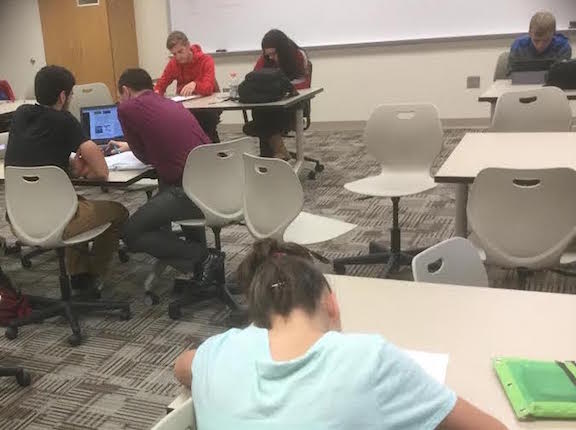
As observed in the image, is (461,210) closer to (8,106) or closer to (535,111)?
(535,111)

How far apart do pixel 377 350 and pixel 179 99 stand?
14.4 ft

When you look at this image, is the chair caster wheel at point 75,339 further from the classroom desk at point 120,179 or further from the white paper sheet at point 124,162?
the white paper sheet at point 124,162

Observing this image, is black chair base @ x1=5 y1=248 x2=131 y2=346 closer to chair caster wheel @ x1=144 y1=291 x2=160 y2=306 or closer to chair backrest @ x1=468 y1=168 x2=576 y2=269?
Result: chair caster wheel @ x1=144 y1=291 x2=160 y2=306

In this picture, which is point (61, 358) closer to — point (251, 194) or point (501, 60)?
point (251, 194)

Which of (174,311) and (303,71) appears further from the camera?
(303,71)

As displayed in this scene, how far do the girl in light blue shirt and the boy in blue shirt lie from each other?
14.1 feet

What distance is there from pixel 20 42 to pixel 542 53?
20.9 feet

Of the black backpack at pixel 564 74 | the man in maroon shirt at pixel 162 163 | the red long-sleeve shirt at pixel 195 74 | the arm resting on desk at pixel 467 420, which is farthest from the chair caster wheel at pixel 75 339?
→ the black backpack at pixel 564 74

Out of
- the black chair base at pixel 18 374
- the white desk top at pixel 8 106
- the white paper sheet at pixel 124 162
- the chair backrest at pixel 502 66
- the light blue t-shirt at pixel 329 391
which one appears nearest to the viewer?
the light blue t-shirt at pixel 329 391

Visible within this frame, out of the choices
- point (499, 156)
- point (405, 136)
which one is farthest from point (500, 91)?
point (499, 156)

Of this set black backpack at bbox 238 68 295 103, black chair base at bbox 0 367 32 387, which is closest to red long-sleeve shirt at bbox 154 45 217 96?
black backpack at bbox 238 68 295 103

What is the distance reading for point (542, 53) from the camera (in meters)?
5.17

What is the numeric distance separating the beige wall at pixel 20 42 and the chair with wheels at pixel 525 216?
7.15 metres

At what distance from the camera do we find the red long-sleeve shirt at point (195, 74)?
5426 millimetres
